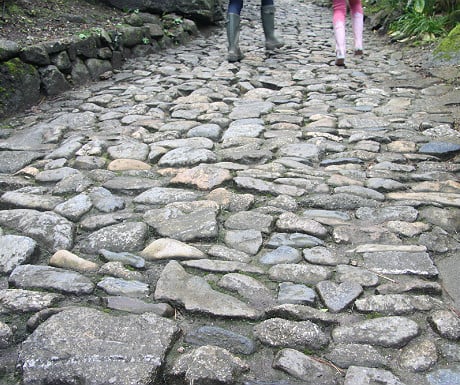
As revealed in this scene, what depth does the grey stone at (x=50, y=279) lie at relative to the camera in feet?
6.52

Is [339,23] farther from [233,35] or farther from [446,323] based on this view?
[446,323]

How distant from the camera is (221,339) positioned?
1.74 metres

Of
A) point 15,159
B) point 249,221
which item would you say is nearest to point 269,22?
point 15,159

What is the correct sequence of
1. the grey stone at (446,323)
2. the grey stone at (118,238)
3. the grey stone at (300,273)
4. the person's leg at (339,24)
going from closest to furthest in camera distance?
the grey stone at (446,323), the grey stone at (300,273), the grey stone at (118,238), the person's leg at (339,24)

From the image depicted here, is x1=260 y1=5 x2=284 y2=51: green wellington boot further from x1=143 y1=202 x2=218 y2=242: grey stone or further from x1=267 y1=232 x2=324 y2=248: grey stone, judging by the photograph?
x1=267 y1=232 x2=324 y2=248: grey stone

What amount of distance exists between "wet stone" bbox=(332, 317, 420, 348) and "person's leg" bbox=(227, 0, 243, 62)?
16.6 feet

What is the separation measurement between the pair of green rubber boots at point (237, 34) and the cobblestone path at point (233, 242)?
75.1 inches

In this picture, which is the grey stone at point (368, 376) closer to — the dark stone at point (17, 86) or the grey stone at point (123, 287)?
the grey stone at point (123, 287)

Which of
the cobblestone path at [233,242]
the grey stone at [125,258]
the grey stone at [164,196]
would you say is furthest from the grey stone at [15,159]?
the grey stone at [125,258]

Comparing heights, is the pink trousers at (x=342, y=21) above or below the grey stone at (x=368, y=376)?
above

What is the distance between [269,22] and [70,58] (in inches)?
101

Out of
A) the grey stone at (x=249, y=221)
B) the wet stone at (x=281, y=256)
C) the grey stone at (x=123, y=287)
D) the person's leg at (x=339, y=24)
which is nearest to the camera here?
the grey stone at (x=123, y=287)

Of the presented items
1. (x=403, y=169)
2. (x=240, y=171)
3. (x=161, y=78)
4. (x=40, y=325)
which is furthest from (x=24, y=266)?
(x=161, y=78)

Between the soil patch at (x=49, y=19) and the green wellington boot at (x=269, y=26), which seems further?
the green wellington boot at (x=269, y=26)
